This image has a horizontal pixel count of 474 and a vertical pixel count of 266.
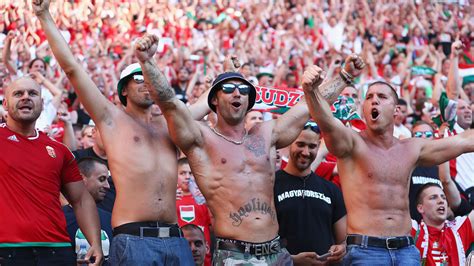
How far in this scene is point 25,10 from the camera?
16.7m

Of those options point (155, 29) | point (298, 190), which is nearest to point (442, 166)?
point (298, 190)

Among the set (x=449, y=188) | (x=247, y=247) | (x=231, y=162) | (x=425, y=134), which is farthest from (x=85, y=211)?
(x=425, y=134)

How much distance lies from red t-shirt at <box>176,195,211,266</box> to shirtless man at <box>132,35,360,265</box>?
1.60 m

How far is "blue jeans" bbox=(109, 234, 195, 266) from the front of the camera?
6.49 m

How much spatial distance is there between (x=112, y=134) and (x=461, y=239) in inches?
135

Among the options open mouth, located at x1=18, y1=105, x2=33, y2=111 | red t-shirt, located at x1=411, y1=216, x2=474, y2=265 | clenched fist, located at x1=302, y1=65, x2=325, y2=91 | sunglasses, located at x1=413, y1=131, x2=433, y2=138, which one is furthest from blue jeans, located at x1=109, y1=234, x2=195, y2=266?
sunglasses, located at x1=413, y1=131, x2=433, y2=138

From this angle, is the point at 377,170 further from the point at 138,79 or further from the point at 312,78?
the point at 138,79

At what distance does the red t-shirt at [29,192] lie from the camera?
674 cm

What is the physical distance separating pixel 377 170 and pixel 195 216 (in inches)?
74.8

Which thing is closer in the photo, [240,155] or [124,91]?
[240,155]

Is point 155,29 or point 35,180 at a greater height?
point 155,29

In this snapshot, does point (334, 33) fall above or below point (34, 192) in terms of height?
above

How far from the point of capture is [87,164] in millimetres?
7980

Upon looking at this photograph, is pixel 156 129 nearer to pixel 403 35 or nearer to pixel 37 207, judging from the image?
pixel 37 207
